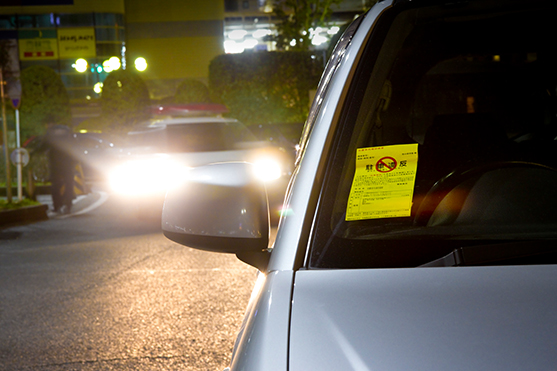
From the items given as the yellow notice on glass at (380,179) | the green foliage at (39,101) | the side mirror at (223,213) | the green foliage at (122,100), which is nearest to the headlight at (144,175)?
the side mirror at (223,213)

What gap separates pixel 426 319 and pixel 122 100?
1112 inches

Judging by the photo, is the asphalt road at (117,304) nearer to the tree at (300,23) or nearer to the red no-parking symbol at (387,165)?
the red no-parking symbol at (387,165)

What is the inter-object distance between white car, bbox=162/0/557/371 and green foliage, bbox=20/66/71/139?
27598mm

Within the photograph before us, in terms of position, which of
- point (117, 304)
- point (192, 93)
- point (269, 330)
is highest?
point (192, 93)

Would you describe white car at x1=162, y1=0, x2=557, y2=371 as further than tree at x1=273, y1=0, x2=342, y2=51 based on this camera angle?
No

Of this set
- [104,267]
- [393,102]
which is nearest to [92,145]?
[104,267]

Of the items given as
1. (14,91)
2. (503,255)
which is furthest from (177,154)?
(503,255)

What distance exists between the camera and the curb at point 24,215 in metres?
10.9

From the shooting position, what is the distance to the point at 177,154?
9.59 m

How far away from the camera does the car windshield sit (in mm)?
9781

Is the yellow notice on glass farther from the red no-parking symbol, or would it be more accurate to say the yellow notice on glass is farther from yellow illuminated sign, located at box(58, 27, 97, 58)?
yellow illuminated sign, located at box(58, 27, 97, 58)

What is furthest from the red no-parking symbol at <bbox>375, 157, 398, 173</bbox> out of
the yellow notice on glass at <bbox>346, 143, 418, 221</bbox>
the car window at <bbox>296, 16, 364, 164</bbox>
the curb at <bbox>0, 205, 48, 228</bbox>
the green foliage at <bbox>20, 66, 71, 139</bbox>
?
the green foliage at <bbox>20, 66, 71, 139</bbox>

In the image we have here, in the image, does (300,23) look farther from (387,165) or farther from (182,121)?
(387,165)

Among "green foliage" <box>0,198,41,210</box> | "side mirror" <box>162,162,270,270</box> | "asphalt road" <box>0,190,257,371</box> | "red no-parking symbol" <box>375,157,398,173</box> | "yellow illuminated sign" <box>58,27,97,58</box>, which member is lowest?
"green foliage" <box>0,198,41,210</box>
